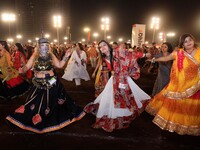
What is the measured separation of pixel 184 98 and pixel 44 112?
2685 mm

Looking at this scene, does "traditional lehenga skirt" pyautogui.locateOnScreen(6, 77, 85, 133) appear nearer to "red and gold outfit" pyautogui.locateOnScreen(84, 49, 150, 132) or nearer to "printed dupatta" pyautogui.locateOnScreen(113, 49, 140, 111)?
"red and gold outfit" pyautogui.locateOnScreen(84, 49, 150, 132)

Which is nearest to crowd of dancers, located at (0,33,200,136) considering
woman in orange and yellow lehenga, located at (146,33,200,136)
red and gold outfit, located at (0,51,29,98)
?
woman in orange and yellow lehenga, located at (146,33,200,136)

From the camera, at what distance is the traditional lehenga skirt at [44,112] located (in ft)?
14.7

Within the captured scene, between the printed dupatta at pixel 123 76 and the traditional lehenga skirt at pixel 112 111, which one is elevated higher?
the printed dupatta at pixel 123 76

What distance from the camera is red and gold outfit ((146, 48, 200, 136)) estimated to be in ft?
14.7

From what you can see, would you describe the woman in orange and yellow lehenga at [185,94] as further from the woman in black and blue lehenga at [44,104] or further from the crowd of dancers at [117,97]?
the woman in black and blue lehenga at [44,104]

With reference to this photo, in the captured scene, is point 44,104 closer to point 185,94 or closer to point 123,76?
point 123,76

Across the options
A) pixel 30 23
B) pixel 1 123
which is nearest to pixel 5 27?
pixel 30 23

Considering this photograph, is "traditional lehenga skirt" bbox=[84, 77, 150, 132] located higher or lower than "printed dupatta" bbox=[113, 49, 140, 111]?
lower

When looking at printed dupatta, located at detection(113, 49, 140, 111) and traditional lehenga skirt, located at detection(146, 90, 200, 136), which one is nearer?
traditional lehenga skirt, located at detection(146, 90, 200, 136)

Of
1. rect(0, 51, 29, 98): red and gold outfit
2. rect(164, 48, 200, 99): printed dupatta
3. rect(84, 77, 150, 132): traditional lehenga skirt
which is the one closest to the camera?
rect(164, 48, 200, 99): printed dupatta

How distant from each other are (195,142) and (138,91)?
1503mm

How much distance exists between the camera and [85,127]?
5.23m

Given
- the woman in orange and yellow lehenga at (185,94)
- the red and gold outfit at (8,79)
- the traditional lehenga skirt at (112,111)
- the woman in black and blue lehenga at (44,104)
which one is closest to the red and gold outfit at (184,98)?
the woman in orange and yellow lehenga at (185,94)
